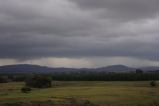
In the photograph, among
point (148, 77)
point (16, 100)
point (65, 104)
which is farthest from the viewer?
point (148, 77)

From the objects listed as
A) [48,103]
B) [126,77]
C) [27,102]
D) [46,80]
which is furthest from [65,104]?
[126,77]

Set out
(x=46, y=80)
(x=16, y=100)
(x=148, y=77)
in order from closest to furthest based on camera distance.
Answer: (x=16, y=100) → (x=46, y=80) → (x=148, y=77)

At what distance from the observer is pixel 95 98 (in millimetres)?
100500

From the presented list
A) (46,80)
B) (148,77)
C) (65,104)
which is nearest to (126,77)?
(148,77)

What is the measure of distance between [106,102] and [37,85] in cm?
7631

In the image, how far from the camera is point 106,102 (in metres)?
92.9

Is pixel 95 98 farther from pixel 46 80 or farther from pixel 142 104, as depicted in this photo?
pixel 46 80

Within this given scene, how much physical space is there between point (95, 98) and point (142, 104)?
1489 centimetres

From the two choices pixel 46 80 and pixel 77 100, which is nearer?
pixel 77 100

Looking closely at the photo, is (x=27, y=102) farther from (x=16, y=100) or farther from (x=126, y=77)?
(x=126, y=77)

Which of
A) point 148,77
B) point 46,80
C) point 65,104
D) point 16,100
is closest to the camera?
point 65,104

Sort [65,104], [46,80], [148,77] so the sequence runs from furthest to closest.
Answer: [148,77], [46,80], [65,104]

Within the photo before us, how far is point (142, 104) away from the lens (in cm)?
9156

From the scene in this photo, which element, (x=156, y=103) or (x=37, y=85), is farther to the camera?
(x=37, y=85)
